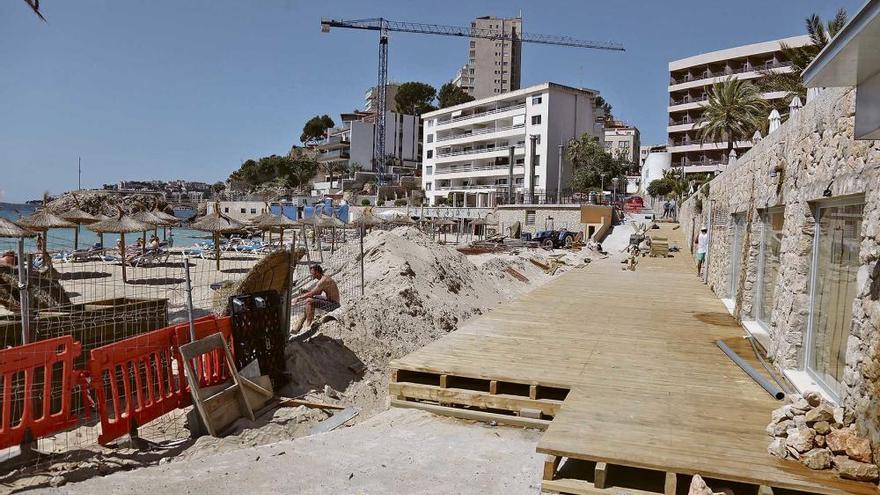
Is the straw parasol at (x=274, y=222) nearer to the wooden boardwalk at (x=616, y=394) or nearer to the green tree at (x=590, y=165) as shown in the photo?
the wooden boardwalk at (x=616, y=394)

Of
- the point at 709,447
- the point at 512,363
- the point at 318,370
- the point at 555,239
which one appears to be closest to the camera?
the point at 709,447

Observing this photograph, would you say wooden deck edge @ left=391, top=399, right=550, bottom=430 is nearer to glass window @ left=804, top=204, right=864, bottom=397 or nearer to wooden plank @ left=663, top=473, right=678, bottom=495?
wooden plank @ left=663, top=473, right=678, bottom=495

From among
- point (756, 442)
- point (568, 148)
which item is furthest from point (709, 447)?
point (568, 148)

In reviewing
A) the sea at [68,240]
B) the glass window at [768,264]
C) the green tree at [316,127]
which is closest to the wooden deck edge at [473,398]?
the glass window at [768,264]

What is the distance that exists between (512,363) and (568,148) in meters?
58.9

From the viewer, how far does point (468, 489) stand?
4637mm

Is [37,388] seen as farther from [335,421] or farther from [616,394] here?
[616,394]

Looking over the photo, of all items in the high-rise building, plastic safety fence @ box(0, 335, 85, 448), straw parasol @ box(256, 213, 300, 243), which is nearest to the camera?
plastic safety fence @ box(0, 335, 85, 448)

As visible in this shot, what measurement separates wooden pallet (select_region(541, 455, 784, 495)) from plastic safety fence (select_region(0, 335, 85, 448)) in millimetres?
5302

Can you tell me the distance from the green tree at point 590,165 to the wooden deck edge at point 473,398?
185ft

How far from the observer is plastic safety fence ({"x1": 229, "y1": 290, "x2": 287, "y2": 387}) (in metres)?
8.52

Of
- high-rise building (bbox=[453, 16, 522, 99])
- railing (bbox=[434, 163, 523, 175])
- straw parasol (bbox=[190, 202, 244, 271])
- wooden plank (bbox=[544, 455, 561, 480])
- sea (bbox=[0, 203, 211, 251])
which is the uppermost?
high-rise building (bbox=[453, 16, 522, 99])

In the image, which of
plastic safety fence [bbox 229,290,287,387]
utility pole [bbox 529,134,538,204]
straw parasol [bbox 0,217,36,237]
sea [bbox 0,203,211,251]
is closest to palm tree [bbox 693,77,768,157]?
utility pole [bbox 529,134,538,204]

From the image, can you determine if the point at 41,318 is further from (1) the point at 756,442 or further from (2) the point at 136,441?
(1) the point at 756,442
